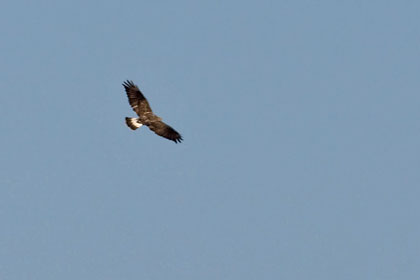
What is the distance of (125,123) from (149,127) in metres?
1.88

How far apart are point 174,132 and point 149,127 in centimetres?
195

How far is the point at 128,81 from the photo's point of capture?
134625 millimetres

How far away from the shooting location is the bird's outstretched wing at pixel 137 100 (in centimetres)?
13475

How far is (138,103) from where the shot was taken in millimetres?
134875

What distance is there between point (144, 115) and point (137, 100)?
1.25m

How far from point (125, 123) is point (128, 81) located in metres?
3.21

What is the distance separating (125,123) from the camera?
5335 inches

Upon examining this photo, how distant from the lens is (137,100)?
13500cm

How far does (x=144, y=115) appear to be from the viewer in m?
135

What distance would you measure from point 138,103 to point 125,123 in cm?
187

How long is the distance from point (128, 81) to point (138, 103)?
1785 millimetres

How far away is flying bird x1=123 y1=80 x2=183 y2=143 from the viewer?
442 ft

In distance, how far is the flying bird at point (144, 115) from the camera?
442 feet

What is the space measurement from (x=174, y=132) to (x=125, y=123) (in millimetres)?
3837
